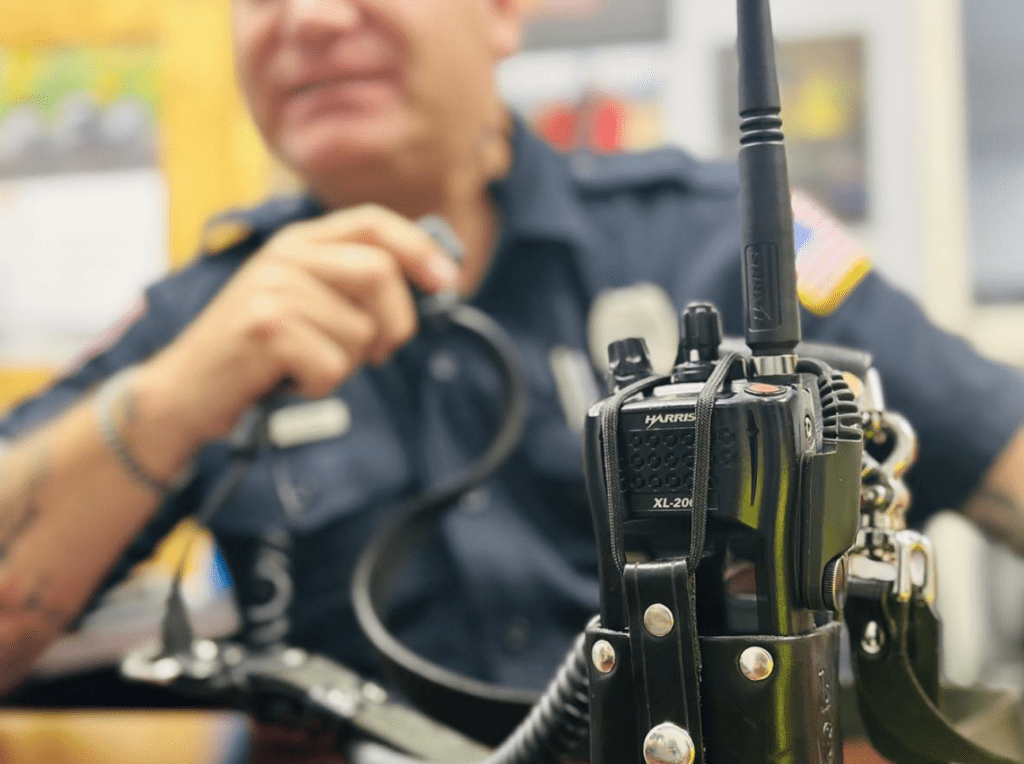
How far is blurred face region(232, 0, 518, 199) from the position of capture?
66cm

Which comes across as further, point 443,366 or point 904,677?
point 443,366

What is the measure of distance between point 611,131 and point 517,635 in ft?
3.37

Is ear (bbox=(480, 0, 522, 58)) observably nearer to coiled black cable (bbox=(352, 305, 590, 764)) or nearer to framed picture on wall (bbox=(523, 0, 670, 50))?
coiled black cable (bbox=(352, 305, 590, 764))

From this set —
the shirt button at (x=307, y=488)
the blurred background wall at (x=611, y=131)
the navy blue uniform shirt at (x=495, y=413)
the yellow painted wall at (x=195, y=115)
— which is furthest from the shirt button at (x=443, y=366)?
the yellow painted wall at (x=195, y=115)

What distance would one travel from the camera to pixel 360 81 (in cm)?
66

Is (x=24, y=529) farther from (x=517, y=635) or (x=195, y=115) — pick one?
(x=195, y=115)

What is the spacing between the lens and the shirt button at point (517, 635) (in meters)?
0.71

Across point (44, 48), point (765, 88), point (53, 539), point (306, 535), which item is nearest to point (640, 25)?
point (44, 48)

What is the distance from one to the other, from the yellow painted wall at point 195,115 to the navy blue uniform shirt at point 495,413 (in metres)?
0.76

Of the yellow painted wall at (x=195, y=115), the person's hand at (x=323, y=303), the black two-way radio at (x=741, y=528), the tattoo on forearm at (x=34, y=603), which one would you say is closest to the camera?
the black two-way radio at (x=741, y=528)

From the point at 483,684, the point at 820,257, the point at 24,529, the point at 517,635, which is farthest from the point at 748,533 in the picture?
the point at 24,529

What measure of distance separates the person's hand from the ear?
260mm

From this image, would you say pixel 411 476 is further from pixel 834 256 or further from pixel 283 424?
pixel 834 256

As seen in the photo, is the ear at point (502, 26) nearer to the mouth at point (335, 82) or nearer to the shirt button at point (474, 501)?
the mouth at point (335, 82)
